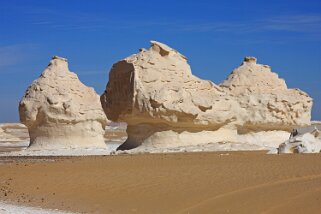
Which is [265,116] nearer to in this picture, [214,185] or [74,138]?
[74,138]

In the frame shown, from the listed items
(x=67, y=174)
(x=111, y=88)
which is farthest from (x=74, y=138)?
(x=67, y=174)

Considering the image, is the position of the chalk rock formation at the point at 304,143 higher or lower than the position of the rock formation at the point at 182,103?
lower

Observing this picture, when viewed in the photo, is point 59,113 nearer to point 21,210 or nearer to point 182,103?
point 182,103

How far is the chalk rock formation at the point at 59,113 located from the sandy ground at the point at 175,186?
11180 mm

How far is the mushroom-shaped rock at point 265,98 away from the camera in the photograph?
2464cm

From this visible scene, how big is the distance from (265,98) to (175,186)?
1363 centimetres

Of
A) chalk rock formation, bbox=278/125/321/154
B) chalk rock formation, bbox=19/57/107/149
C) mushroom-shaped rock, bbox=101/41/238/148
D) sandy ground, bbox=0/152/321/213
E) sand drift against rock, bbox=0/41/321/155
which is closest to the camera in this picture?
sandy ground, bbox=0/152/321/213

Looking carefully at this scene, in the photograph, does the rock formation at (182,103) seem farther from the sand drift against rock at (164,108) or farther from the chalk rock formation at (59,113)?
the chalk rock formation at (59,113)

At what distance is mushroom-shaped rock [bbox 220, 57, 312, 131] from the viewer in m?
24.6

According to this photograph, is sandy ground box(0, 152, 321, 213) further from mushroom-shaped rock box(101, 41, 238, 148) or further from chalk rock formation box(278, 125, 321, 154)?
mushroom-shaped rock box(101, 41, 238, 148)

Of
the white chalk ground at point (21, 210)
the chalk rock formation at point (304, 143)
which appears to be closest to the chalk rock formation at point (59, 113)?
the chalk rock formation at point (304, 143)

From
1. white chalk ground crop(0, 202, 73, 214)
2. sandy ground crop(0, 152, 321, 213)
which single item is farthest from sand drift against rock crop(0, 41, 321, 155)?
white chalk ground crop(0, 202, 73, 214)

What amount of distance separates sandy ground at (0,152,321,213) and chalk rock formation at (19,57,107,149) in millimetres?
11180

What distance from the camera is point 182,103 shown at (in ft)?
71.4
